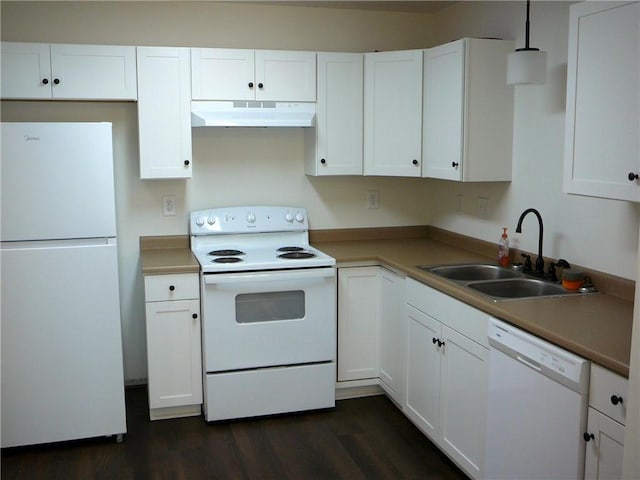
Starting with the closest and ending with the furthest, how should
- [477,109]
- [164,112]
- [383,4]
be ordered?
[477,109] → [164,112] → [383,4]

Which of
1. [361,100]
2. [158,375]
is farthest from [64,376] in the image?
[361,100]

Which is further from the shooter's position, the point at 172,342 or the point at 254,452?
the point at 172,342

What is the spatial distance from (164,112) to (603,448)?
273 cm

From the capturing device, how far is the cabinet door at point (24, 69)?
351 cm

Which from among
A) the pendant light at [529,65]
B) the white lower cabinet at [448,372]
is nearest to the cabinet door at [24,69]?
the white lower cabinet at [448,372]

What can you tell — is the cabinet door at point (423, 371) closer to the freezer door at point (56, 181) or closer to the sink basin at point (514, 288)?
the sink basin at point (514, 288)

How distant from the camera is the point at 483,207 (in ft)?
12.8

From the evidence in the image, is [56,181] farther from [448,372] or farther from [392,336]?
[448,372]

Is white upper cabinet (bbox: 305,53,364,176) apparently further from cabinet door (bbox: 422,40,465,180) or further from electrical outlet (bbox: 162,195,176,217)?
electrical outlet (bbox: 162,195,176,217)

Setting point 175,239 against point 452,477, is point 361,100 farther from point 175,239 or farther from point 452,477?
point 452,477

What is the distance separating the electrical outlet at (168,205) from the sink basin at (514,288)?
1.90m

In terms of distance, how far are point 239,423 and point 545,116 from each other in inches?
87.9

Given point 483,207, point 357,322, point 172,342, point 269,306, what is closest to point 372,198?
point 483,207

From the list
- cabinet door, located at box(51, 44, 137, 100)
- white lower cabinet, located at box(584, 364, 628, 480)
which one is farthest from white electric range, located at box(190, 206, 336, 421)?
white lower cabinet, located at box(584, 364, 628, 480)
